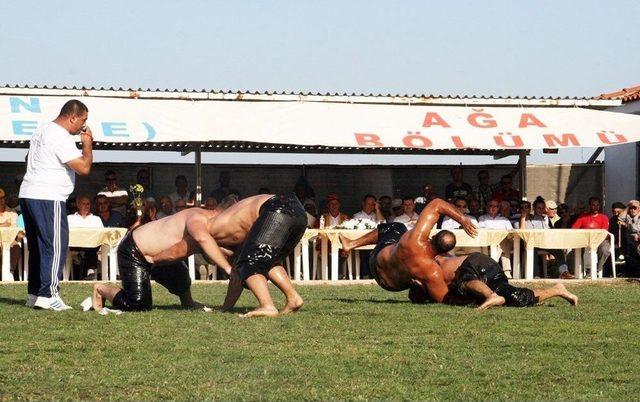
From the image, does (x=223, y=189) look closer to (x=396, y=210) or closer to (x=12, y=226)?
(x=396, y=210)

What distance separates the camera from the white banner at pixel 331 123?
63.3ft

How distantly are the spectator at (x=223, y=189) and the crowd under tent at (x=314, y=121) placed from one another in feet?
2.01

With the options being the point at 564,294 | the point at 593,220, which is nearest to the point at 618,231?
the point at 593,220

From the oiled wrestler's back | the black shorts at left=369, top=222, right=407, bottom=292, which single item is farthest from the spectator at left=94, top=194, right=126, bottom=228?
the oiled wrestler's back

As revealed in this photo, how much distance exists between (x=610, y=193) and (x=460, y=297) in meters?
14.3

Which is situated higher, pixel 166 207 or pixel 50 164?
pixel 50 164

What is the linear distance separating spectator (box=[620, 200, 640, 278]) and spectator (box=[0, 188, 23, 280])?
32.3ft

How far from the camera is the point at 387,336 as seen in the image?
29.6 feet

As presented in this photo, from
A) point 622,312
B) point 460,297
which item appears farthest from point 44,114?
point 622,312

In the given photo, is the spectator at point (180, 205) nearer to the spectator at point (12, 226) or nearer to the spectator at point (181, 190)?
the spectator at point (181, 190)

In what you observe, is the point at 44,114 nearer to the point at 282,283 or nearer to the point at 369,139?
the point at 369,139

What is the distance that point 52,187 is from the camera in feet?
37.3

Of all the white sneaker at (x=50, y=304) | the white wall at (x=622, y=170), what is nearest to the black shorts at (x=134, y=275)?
the white sneaker at (x=50, y=304)

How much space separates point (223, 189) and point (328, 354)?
579 inches
